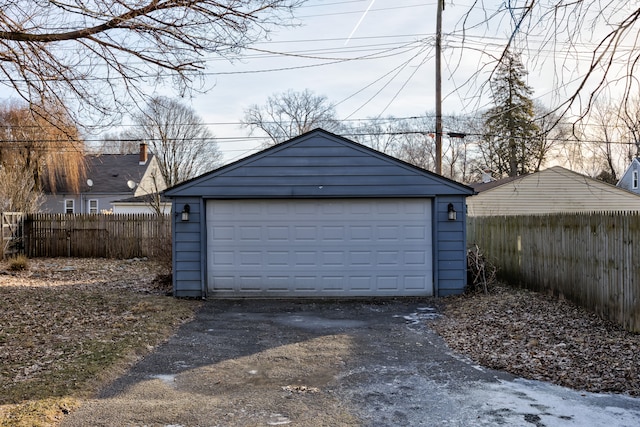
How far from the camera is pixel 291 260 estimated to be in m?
10.4

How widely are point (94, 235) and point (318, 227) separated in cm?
1152

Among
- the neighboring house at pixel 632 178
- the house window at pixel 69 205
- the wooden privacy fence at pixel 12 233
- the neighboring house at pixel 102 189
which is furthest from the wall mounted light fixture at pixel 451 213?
the house window at pixel 69 205

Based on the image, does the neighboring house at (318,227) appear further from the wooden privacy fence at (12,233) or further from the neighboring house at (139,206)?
the neighboring house at (139,206)

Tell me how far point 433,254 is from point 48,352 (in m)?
6.93

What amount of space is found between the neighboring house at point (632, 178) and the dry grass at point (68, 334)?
3137 cm

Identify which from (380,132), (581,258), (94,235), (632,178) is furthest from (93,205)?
(632,178)

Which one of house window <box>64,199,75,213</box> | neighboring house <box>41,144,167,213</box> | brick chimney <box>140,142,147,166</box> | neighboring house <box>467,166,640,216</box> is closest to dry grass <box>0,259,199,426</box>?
neighboring house <box>467,166,640,216</box>

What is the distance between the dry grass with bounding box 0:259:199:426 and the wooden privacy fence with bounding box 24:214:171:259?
5573 mm

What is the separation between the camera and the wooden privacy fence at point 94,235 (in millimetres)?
18641

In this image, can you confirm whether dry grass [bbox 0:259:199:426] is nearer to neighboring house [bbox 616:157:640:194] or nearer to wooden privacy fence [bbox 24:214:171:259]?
wooden privacy fence [bbox 24:214:171:259]

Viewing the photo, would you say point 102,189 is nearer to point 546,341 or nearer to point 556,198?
point 556,198

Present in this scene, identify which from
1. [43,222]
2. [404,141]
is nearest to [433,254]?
[43,222]

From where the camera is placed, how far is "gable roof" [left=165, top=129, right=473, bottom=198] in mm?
10250

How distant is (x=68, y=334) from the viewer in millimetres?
6730
